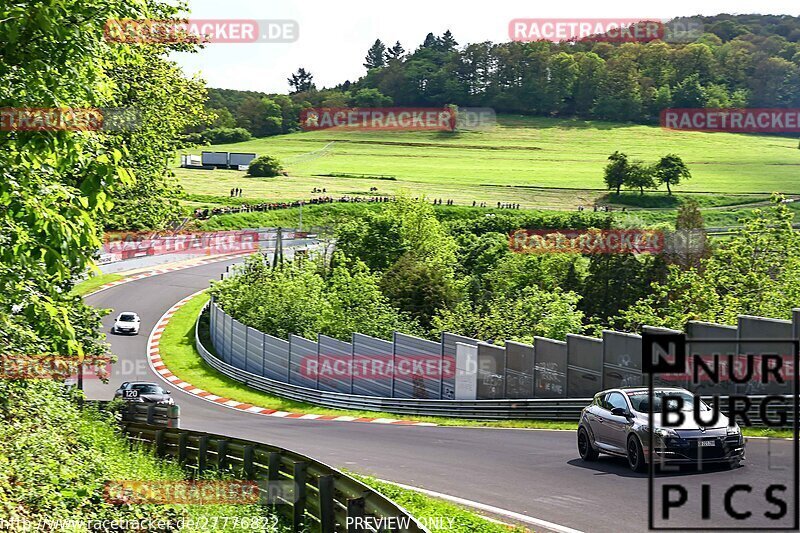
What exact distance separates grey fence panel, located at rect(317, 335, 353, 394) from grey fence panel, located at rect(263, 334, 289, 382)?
3.58 metres

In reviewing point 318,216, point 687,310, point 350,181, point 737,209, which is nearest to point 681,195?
point 737,209

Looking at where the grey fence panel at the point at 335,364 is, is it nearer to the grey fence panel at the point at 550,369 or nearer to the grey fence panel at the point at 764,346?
the grey fence panel at the point at 550,369

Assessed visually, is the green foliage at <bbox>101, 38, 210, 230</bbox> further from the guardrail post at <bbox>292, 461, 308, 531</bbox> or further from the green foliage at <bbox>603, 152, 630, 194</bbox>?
the green foliage at <bbox>603, 152, 630, 194</bbox>

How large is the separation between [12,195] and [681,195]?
161 metres

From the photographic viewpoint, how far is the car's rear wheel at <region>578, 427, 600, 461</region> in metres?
18.3

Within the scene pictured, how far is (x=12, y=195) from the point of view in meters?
10.8

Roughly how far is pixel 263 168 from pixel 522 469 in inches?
5507

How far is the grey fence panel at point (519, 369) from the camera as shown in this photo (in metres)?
30.1

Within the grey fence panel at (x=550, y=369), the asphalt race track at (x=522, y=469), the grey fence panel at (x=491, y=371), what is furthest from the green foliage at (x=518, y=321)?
the asphalt race track at (x=522, y=469)

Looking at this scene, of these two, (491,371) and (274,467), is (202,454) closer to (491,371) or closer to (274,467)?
(274,467)

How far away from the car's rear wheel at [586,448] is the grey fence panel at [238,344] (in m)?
34.1

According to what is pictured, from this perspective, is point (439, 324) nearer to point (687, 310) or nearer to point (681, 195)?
point (687, 310)

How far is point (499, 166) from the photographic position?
179625mm

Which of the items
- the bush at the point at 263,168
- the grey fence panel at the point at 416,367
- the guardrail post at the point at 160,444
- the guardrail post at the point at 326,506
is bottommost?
the grey fence panel at the point at 416,367
